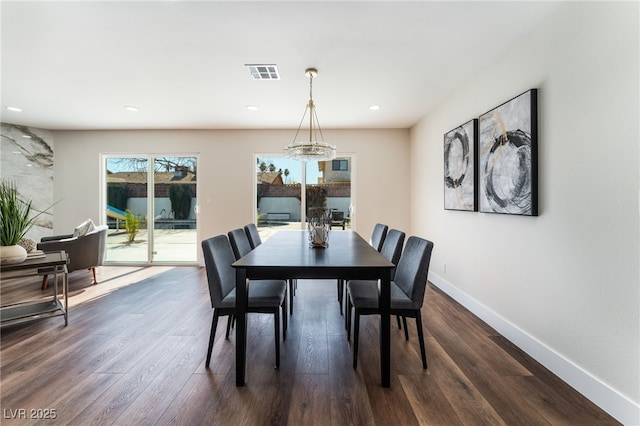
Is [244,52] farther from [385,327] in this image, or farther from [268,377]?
[268,377]

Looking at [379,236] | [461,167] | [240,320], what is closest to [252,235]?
[379,236]

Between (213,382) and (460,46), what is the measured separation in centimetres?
317

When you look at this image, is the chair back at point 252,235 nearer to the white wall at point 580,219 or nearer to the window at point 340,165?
the window at point 340,165

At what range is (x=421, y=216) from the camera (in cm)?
455

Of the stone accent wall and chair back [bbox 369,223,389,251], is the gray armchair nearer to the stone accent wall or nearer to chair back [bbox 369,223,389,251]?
the stone accent wall

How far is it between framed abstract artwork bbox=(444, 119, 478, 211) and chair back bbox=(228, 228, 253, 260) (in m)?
2.35

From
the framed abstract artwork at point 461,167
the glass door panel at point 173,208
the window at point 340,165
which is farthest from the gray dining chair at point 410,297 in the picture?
the glass door panel at point 173,208

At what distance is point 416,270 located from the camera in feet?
6.49

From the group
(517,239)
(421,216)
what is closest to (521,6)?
(517,239)

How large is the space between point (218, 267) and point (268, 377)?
32.0 inches

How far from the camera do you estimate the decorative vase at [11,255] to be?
2488mm

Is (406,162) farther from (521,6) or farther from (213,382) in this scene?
(213,382)

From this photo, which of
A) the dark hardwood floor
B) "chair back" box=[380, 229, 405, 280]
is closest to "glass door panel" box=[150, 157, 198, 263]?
the dark hardwood floor

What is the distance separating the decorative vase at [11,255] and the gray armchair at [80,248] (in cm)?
125
